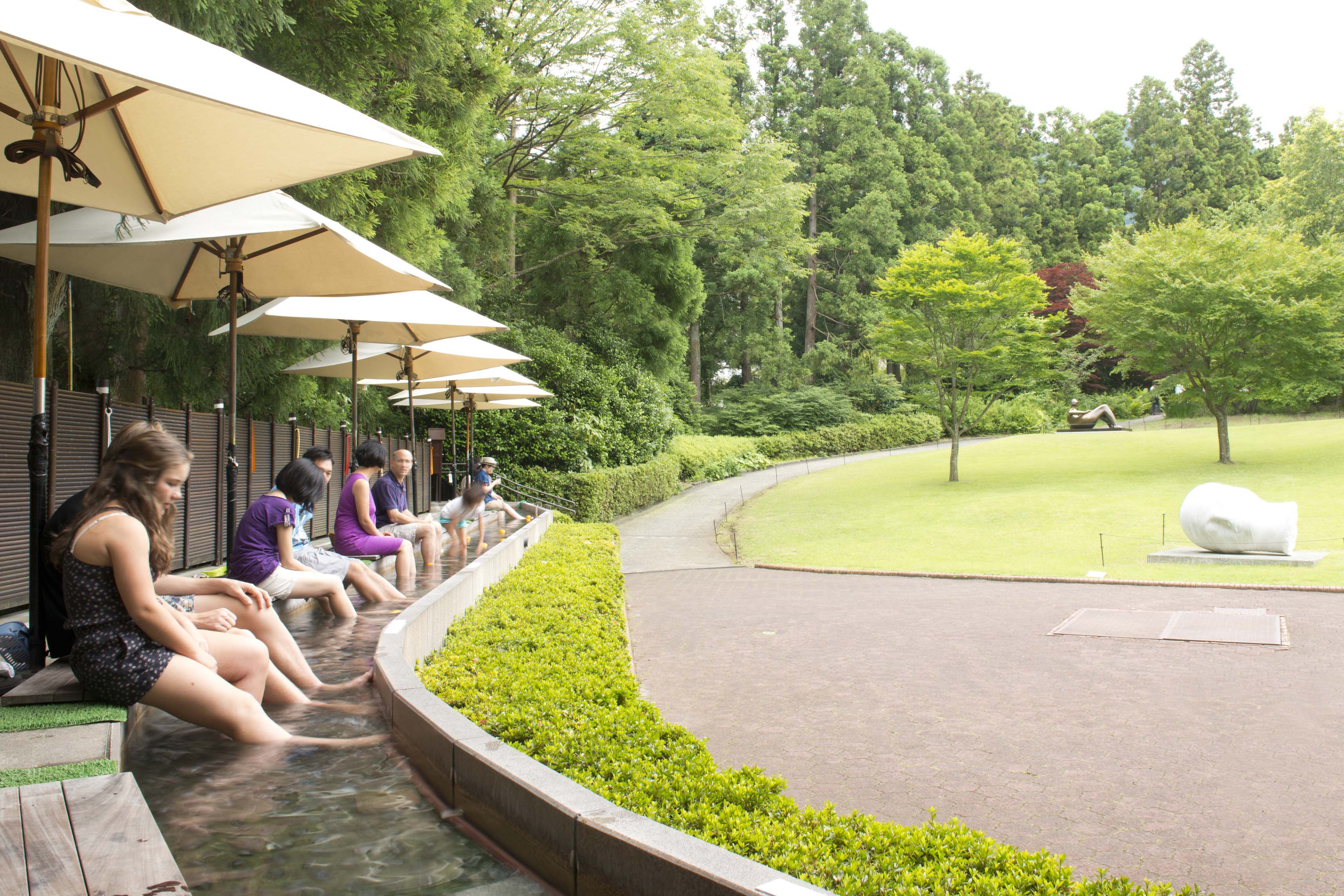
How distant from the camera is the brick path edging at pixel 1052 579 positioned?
12664 mm

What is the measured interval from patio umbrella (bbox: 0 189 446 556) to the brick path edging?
1175 centimetres

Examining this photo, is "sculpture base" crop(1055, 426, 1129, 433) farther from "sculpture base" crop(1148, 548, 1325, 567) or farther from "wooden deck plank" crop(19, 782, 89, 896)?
"wooden deck plank" crop(19, 782, 89, 896)

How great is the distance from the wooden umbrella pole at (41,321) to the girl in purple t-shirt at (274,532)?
1774 millimetres

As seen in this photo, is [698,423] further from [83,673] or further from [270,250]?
[83,673]

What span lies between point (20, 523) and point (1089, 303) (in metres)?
32.7

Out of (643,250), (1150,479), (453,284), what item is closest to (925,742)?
(453,284)

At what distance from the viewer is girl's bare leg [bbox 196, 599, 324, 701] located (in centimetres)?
439

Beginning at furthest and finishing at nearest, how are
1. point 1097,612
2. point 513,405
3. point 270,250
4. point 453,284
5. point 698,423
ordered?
point 698,423, point 453,284, point 513,405, point 1097,612, point 270,250

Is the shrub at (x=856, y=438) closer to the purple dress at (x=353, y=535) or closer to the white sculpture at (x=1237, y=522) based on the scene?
the white sculpture at (x=1237, y=522)

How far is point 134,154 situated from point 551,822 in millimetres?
3884

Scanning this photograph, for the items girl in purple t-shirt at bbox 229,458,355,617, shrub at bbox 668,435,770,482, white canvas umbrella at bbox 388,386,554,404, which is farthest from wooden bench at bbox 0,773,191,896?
shrub at bbox 668,435,770,482

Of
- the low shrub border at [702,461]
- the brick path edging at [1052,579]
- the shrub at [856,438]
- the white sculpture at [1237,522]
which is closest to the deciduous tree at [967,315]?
the low shrub border at [702,461]

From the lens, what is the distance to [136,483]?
346cm

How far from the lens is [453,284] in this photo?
2359 cm
